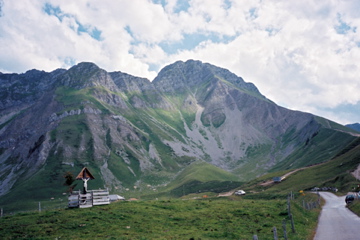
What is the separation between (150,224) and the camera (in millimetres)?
31672

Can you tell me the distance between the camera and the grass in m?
26.7

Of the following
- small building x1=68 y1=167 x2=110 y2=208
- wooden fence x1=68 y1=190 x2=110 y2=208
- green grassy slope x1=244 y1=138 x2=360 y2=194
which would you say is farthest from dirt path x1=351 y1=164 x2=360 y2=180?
wooden fence x1=68 y1=190 x2=110 y2=208

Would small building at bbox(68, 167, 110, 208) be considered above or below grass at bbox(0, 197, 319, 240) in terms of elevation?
above

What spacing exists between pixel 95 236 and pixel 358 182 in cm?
9560

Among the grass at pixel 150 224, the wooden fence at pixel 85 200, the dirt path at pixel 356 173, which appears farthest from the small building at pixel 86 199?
the dirt path at pixel 356 173

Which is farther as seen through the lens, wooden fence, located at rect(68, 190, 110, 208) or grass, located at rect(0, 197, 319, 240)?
wooden fence, located at rect(68, 190, 110, 208)

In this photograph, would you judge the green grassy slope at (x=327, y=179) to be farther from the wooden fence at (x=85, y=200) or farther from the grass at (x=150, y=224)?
the wooden fence at (x=85, y=200)

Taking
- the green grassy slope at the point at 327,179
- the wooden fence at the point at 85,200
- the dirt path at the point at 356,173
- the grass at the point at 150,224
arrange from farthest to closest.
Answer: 1. the dirt path at the point at 356,173
2. the green grassy slope at the point at 327,179
3. the wooden fence at the point at 85,200
4. the grass at the point at 150,224

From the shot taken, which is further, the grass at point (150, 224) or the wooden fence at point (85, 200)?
the wooden fence at point (85, 200)

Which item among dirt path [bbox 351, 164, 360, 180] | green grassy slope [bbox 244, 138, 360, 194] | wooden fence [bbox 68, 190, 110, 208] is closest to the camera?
wooden fence [bbox 68, 190, 110, 208]

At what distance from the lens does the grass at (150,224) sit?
26703 millimetres

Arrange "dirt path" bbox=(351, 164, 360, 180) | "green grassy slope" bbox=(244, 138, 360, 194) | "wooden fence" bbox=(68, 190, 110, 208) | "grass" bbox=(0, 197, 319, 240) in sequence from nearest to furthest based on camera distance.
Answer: "grass" bbox=(0, 197, 319, 240) < "wooden fence" bbox=(68, 190, 110, 208) < "green grassy slope" bbox=(244, 138, 360, 194) < "dirt path" bbox=(351, 164, 360, 180)

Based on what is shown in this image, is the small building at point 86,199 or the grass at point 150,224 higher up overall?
the small building at point 86,199

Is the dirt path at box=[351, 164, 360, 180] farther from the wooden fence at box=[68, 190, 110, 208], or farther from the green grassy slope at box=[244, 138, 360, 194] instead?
the wooden fence at box=[68, 190, 110, 208]
